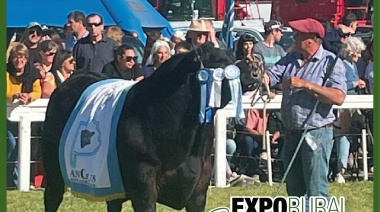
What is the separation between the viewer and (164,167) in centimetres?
540

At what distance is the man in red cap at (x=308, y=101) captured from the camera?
5551mm

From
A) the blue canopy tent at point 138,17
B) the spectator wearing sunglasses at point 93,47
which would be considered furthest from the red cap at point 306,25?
the spectator wearing sunglasses at point 93,47

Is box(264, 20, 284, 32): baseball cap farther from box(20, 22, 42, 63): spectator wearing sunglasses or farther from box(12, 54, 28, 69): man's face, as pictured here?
box(12, 54, 28, 69): man's face

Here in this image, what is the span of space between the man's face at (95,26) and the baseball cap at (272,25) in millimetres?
986

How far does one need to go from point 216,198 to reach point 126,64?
0.98 m

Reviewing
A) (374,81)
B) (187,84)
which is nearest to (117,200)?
(187,84)

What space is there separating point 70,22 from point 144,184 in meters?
1.05

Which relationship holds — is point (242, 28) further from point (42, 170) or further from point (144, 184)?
point (42, 170)

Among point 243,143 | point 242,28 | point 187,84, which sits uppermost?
point 242,28

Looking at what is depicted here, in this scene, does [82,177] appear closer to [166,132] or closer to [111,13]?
[166,132]

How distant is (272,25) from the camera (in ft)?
18.0

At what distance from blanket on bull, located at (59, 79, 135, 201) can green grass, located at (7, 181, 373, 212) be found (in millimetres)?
69

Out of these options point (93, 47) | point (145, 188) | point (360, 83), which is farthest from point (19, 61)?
point (360, 83)

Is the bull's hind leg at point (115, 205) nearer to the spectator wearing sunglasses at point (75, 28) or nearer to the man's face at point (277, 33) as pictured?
the spectator wearing sunglasses at point (75, 28)
